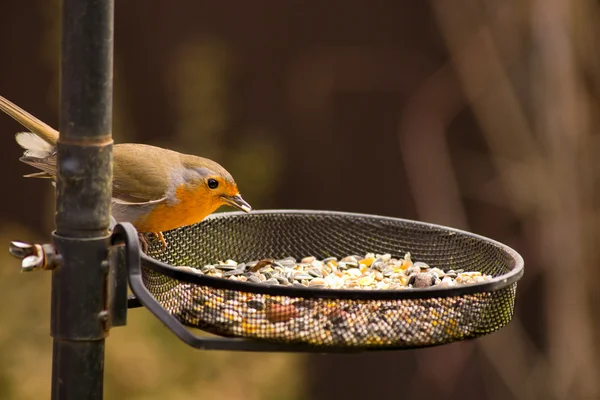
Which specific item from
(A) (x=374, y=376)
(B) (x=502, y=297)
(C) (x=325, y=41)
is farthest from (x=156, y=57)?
(B) (x=502, y=297)

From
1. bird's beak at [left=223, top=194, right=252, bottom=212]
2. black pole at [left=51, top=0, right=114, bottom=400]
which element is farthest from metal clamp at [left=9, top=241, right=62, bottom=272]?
bird's beak at [left=223, top=194, right=252, bottom=212]

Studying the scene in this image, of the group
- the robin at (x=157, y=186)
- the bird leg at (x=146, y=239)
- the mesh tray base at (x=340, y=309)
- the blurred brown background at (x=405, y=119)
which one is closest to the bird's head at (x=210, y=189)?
the robin at (x=157, y=186)

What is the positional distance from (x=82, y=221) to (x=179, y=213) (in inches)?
49.5

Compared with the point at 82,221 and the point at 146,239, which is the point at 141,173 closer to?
the point at 146,239

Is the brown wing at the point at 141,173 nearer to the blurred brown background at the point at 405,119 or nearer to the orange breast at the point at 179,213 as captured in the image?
the orange breast at the point at 179,213

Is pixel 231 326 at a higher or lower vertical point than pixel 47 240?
higher

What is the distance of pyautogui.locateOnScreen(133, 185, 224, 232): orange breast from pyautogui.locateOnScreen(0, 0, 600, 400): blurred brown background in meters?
2.51

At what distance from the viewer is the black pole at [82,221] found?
201 centimetres

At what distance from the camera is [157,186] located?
3402 millimetres

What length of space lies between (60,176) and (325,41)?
173 inches

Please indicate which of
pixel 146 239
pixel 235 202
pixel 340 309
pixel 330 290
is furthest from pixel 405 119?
pixel 330 290

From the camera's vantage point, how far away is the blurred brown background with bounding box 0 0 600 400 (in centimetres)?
601

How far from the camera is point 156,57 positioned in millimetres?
6176

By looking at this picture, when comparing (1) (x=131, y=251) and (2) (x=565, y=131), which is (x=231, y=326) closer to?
(1) (x=131, y=251)
